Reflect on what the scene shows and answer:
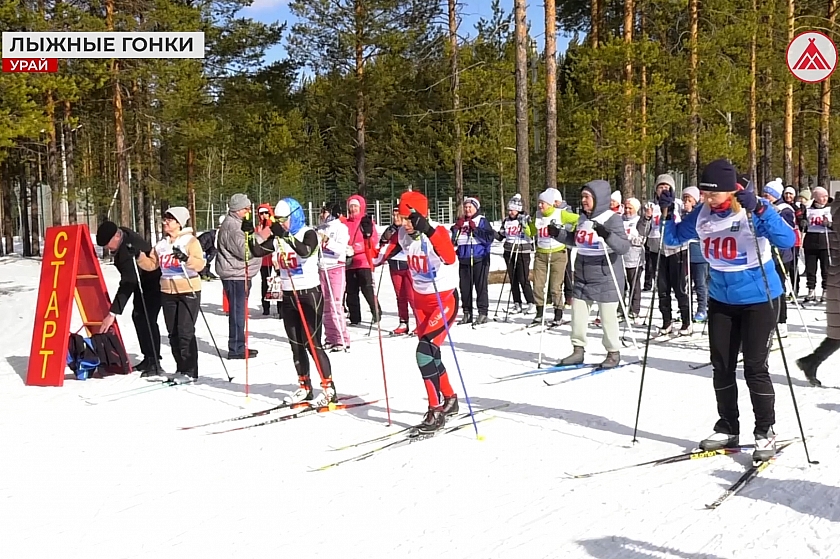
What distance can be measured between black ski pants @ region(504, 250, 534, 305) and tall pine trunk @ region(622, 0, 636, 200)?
12.4 metres

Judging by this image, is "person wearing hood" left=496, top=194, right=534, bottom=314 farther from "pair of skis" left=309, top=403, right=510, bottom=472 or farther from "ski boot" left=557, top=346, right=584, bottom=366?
"pair of skis" left=309, top=403, right=510, bottom=472

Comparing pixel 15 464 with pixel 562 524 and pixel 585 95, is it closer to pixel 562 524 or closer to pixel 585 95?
pixel 562 524

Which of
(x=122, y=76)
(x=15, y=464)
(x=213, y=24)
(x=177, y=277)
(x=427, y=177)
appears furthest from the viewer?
(x=427, y=177)

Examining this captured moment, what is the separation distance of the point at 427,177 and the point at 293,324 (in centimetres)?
3603

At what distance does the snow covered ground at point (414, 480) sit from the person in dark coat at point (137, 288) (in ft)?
3.29

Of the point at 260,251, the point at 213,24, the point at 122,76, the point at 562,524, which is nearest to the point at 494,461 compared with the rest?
the point at 562,524

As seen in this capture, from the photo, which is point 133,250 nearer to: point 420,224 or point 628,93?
point 420,224

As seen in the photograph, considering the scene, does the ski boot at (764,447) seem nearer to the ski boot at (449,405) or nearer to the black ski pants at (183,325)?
the ski boot at (449,405)

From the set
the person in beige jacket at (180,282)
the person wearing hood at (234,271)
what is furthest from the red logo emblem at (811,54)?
the person in beige jacket at (180,282)

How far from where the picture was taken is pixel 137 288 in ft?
31.0

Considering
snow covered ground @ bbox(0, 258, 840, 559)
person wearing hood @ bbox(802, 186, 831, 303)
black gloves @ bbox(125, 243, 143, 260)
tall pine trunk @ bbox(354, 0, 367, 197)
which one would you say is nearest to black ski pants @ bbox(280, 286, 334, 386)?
snow covered ground @ bbox(0, 258, 840, 559)

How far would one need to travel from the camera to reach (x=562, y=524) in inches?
180

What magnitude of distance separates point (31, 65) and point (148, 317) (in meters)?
11.2

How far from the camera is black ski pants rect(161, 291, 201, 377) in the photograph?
9.11 metres
